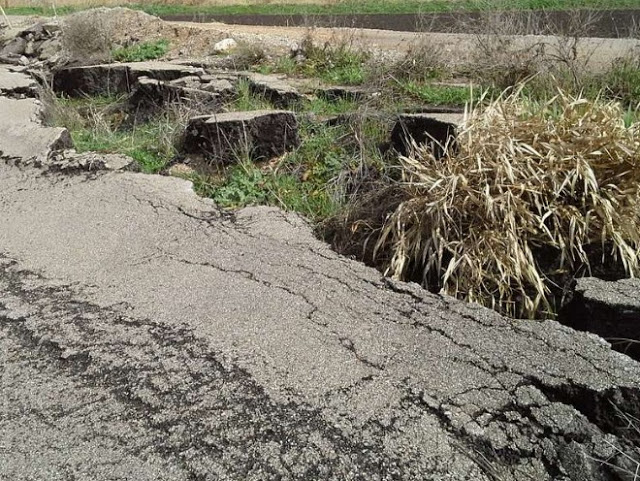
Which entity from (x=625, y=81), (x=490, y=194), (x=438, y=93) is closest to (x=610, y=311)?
(x=490, y=194)

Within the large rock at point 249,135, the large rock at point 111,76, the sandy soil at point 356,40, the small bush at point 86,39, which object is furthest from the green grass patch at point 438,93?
the small bush at point 86,39

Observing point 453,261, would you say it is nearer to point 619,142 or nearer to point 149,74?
point 619,142

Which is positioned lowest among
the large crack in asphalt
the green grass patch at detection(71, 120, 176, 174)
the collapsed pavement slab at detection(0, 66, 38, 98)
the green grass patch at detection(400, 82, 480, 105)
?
the large crack in asphalt

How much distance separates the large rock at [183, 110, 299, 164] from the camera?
545 centimetres

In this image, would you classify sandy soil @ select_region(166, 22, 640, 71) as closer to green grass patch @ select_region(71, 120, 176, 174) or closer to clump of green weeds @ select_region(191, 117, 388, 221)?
clump of green weeds @ select_region(191, 117, 388, 221)

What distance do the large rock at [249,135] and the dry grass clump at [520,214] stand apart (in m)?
1.65

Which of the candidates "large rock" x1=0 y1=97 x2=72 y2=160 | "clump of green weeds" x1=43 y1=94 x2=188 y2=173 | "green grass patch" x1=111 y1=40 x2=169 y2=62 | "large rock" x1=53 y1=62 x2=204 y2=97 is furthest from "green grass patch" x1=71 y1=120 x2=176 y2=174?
"green grass patch" x1=111 y1=40 x2=169 y2=62

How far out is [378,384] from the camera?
272 cm

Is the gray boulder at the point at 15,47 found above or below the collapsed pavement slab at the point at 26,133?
above

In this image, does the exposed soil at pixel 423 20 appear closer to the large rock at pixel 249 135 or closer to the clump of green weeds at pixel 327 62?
the clump of green weeds at pixel 327 62

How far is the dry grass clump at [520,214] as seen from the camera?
11.7 feet

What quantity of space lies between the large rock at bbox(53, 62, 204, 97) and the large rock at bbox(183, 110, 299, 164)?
7.97 feet

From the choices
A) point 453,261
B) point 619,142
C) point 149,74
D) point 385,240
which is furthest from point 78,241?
point 149,74

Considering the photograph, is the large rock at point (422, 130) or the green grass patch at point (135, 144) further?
the green grass patch at point (135, 144)
